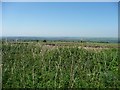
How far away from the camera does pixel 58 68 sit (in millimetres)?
4633

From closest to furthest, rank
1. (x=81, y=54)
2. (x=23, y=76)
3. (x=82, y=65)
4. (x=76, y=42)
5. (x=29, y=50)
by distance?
(x=23, y=76) < (x=82, y=65) < (x=81, y=54) < (x=29, y=50) < (x=76, y=42)

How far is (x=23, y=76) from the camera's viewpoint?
431cm

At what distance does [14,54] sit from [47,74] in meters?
1.59

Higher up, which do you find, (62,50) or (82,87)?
(62,50)

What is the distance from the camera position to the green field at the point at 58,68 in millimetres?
4062

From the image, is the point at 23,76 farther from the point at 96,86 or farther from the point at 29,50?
the point at 29,50

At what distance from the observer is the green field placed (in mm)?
4062

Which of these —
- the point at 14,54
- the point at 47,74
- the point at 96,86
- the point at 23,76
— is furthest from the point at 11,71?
the point at 96,86

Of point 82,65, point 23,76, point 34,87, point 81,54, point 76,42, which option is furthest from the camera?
point 76,42

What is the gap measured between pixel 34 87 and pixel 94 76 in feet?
3.79

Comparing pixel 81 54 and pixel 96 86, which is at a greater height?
pixel 81 54

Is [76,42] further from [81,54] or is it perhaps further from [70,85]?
[70,85]

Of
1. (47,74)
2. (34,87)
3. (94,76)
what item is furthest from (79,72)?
(34,87)

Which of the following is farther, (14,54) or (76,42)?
(76,42)
